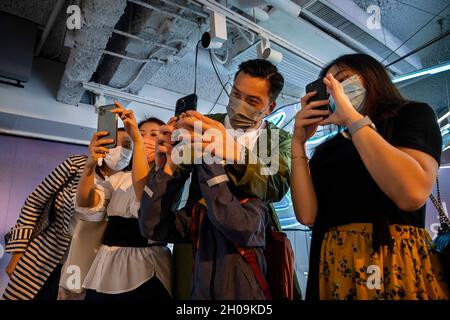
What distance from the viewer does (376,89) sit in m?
0.79

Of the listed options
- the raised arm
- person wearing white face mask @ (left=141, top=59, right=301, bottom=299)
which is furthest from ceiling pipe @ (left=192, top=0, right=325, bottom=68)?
the raised arm

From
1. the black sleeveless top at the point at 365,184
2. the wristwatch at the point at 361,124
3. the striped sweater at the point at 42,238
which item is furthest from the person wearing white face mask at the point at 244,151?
the striped sweater at the point at 42,238

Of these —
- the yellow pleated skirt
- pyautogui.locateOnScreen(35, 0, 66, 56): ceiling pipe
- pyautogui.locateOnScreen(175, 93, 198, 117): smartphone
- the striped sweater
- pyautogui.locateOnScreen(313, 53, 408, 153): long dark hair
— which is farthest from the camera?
pyautogui.locateOnScreen(35, 0, 66, 56): ceiling pipe

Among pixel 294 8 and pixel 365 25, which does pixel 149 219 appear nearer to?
pixel 294 8

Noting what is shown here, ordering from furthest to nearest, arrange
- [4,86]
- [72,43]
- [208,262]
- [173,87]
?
1. [173,87]
2. [4,86]
3. [72,43]
4. [208,262]

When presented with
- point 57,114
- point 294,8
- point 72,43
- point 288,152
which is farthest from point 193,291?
point 57,114

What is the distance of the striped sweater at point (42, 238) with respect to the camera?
128cm

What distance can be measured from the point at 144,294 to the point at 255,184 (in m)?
0.57

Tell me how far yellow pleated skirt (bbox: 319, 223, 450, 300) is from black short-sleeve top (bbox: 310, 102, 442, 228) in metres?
0.03

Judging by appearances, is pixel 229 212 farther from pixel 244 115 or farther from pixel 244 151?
pixel 244 115

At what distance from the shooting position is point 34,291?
1.28 m

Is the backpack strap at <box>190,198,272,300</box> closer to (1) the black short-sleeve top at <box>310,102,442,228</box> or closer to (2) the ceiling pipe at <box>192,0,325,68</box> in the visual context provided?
(1) the black short-sleeve top at <box>310,102,442,228</box>

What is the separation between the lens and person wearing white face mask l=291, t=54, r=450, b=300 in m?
0.61

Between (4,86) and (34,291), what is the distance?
214 cm
